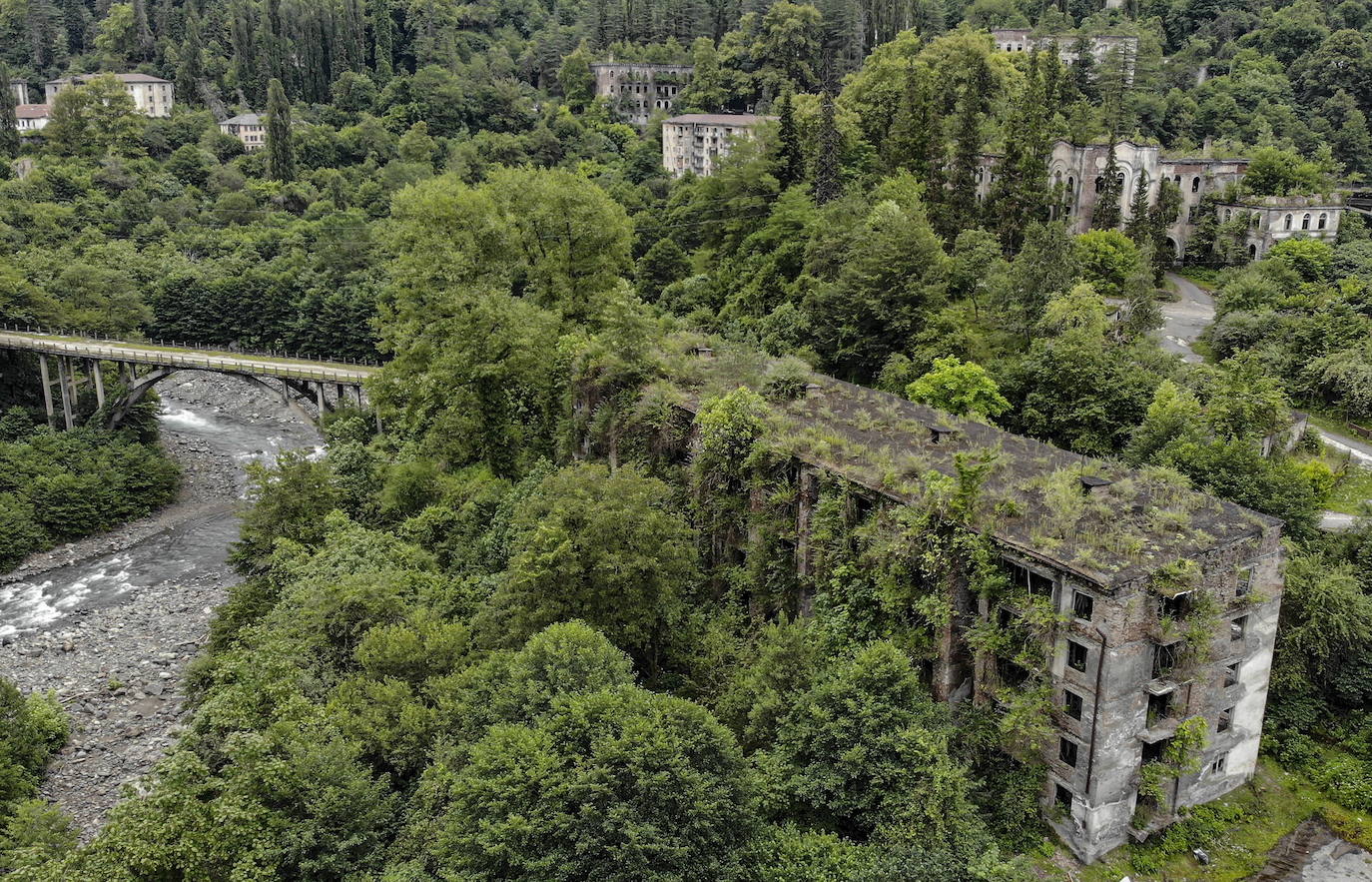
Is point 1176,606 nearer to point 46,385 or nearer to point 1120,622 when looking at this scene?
point 1120,622

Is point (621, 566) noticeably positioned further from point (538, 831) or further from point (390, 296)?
point (390, 296)

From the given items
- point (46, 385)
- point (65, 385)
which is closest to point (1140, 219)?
point (65, 385)

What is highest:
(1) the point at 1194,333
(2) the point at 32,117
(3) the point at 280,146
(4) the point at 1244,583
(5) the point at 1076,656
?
(2) the point at 32,117

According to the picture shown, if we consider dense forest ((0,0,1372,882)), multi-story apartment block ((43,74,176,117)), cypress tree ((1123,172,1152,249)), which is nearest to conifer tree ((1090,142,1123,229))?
dense forest ((0,0,1372,882))

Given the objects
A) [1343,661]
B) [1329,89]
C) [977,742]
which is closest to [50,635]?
[977,742]

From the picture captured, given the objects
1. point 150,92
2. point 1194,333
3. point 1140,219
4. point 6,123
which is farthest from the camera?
point 150,92

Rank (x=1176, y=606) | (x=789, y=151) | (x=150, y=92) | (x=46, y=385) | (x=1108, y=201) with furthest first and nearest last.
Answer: (x=150, y=92) → (x=46, y=385) → (x=789, y=151) → (x=1108, y=201) → (x=1176, y=606)
